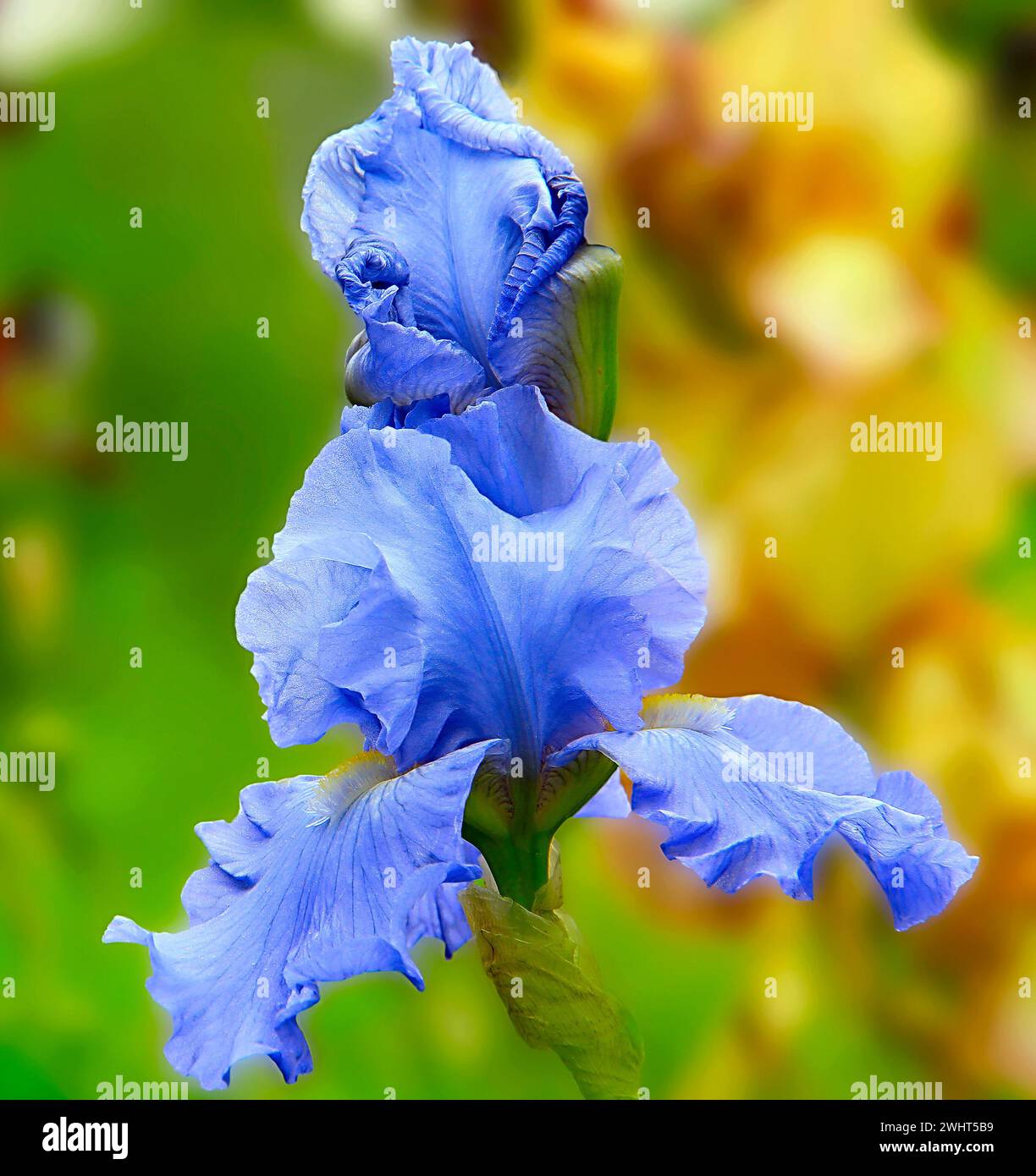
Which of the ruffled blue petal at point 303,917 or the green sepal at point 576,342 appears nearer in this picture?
the ruffled blue petal at point 303,917

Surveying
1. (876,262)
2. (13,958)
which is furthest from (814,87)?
(13,958)

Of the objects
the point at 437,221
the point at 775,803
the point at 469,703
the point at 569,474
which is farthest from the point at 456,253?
the point at 775,803

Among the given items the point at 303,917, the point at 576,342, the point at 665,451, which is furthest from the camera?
the point at 665,451

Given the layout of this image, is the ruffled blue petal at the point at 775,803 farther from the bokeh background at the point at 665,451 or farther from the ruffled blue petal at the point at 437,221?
the bokeh background at the point at 665,451

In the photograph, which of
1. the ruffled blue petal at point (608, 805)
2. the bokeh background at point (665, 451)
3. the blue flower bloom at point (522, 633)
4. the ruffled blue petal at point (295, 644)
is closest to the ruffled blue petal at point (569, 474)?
the blue flower bloom at point (522, 633)

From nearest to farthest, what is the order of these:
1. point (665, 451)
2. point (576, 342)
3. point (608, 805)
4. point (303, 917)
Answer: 1. point (303, 917)
2. point (576, 342)
3. point (608, 805)
4. point (665, 451)

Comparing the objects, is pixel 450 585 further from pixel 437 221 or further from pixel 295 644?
pixel 437 221

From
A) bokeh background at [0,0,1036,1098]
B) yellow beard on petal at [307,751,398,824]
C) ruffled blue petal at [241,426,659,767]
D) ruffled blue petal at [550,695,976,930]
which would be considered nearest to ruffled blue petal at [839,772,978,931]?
ruffled blue petal at [550,695,976,930]
